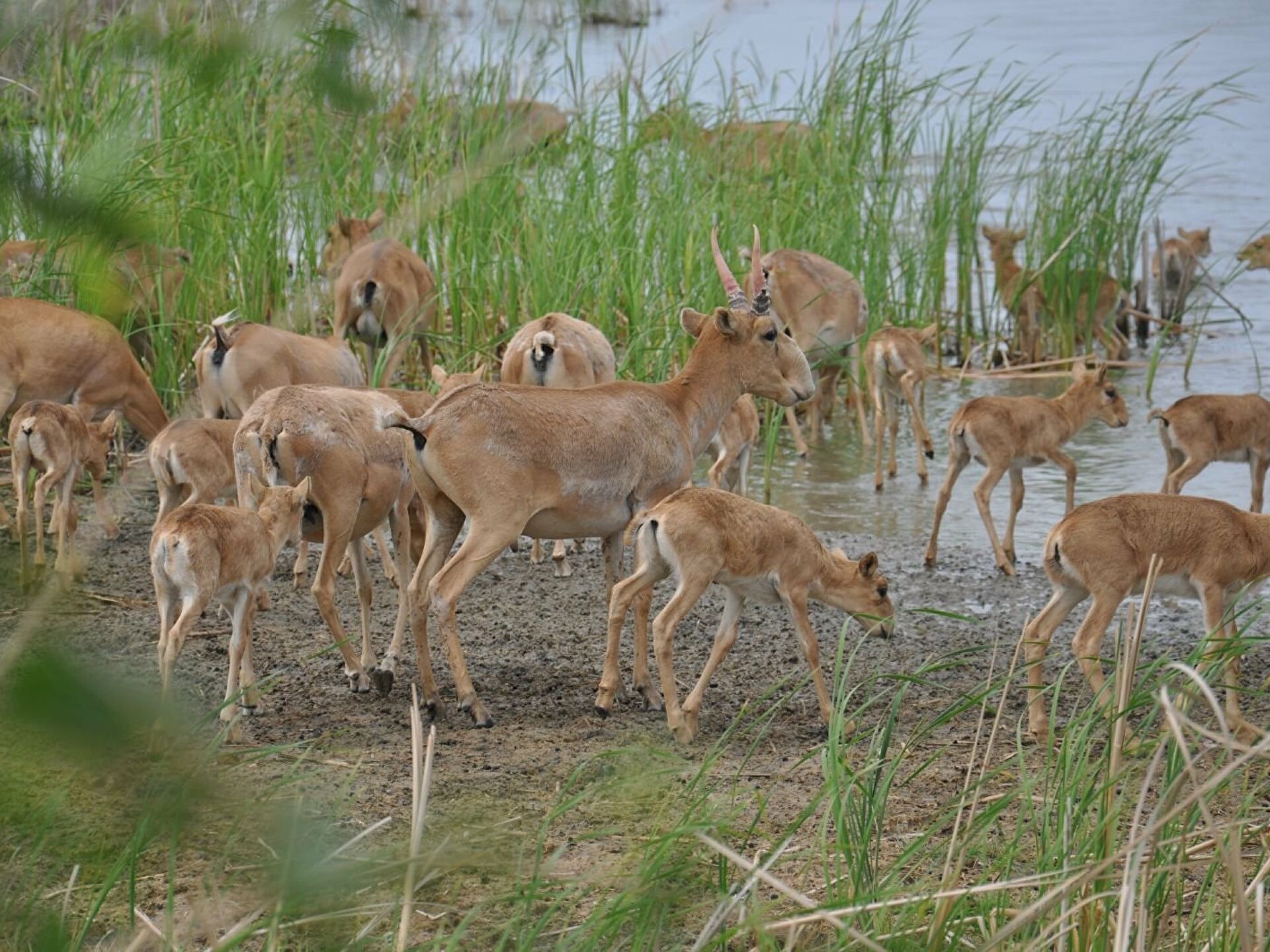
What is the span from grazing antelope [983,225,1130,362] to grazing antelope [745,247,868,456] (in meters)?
2.38

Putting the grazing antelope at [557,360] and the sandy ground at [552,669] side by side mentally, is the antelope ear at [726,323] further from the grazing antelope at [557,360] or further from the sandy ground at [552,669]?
the sandy ground at [552,669]

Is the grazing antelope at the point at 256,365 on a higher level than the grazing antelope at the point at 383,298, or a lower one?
lower

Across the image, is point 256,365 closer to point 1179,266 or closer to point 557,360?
point 557,360

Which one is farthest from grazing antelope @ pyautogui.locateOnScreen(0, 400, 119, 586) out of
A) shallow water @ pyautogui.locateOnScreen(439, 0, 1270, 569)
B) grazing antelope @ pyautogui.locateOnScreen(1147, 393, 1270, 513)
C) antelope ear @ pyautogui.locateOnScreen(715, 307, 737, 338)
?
grazing antelope @ pyautogui.locateOnScreen(1147, 393, 1270, 513)

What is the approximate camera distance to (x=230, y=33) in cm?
116

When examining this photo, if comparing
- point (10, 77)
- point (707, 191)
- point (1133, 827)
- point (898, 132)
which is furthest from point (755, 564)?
point (898, 132)

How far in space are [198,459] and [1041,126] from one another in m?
17.2

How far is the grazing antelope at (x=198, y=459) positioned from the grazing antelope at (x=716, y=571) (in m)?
2.15

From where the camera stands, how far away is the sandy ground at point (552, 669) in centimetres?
518

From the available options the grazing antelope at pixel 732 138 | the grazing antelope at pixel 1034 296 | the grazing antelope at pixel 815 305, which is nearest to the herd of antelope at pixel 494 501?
the grazing antelope at pixel 815 305

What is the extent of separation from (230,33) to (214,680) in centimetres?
557

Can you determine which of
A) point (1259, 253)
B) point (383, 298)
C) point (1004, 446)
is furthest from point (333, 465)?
point (1259, 253)

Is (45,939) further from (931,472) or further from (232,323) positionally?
(931,472)

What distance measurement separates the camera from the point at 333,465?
6449mm
